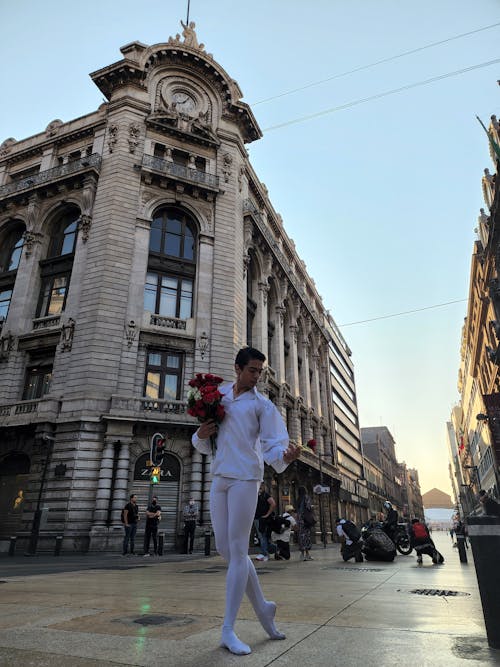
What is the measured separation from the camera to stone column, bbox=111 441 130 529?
18.0 m

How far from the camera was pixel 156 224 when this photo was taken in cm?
2500

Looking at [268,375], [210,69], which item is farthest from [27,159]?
[268,375]

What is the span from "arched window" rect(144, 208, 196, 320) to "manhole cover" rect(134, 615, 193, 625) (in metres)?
19.8

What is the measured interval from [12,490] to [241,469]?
69.8 feet

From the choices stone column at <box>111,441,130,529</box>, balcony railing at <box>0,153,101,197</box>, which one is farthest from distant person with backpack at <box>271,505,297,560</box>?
balcony railing at <box>0,153,101,197</box>

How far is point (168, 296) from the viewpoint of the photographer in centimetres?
2345

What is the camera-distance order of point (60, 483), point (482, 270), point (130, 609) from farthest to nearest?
point (482, 270)
point (60, 483)
point (130, 609)

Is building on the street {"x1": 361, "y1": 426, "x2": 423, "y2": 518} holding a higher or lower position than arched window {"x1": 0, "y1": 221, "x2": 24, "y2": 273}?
lower

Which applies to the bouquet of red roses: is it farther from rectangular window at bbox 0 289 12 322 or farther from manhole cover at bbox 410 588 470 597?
rectangular window at bbox 0 289 12 322

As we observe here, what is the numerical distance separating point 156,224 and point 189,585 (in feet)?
71.7

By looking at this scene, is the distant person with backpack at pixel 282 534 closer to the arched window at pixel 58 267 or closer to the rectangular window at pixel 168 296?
the rectangular window at pixel 168 296

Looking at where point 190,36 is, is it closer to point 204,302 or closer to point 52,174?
point 52,174

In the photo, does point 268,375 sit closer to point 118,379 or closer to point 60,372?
point 118,379

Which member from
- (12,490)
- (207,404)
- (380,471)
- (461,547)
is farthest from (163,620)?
(380,471)
